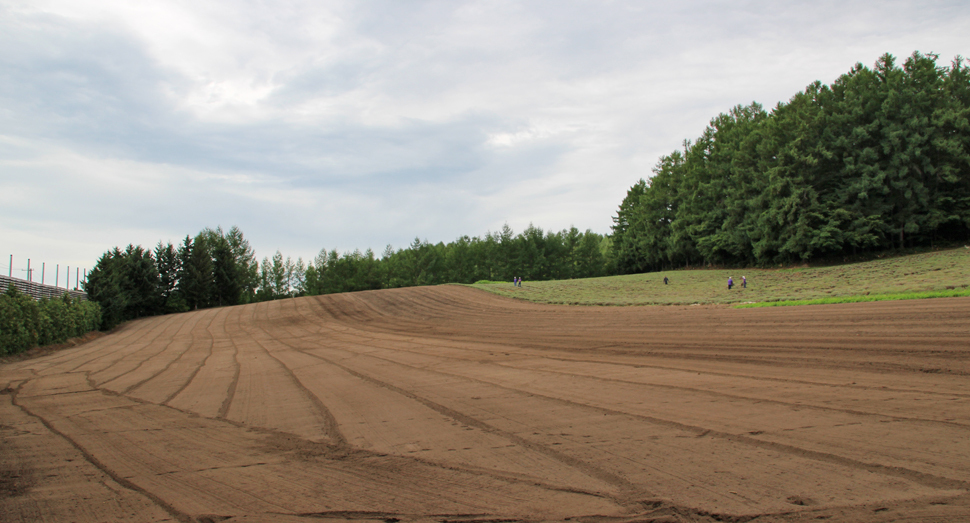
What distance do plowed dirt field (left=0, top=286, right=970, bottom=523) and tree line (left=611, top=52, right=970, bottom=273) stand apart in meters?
35.0

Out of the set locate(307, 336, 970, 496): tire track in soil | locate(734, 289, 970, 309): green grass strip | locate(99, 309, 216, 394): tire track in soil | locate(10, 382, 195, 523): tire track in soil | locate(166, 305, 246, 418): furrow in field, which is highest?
locate(734, 289, 970, 309): green grass strip

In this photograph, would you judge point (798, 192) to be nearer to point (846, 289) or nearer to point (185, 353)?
point (846, 289)

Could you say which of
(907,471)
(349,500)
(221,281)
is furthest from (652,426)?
(221,281)

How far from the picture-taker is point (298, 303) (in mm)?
41531

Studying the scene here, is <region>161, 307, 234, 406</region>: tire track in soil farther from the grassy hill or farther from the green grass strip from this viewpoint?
the grassy hill

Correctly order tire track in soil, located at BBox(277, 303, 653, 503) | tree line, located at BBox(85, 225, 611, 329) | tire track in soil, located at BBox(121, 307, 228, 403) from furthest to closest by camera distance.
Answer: tree line, located at BBox(85, 225, 611, 329) → tire track in soil, located at BBox(121, 307, 228, 403) → tire track in soil, located at BBox(277, 303, 653, 503)

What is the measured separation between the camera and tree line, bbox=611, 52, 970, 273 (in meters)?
38.8

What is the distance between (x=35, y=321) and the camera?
23531 millimetres

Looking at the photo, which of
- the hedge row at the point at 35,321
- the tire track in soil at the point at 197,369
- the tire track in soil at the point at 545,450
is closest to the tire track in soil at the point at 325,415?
→ the tire track in soil at the point at 545,450

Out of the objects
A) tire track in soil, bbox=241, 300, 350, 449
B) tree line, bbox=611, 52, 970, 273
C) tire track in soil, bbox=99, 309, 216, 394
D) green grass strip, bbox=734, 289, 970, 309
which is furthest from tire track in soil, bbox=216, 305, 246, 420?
tree line, bbox=611, 52, 970, 273

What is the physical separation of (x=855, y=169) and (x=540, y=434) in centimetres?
4937

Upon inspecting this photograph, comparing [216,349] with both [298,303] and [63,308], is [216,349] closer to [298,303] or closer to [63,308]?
[63,308]

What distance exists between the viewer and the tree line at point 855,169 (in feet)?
127

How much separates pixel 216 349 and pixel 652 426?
20.0m
